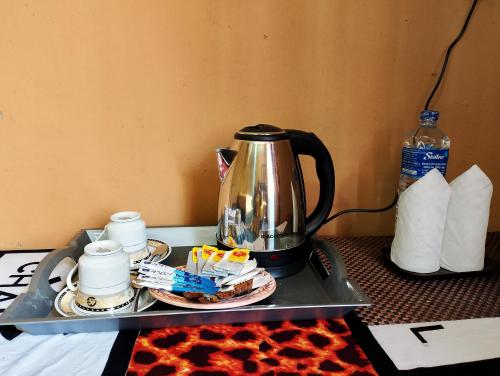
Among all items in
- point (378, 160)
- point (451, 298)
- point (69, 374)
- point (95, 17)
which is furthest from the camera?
point (378, 160)

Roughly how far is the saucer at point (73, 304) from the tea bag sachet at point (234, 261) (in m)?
0.11

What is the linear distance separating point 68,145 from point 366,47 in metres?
0.63

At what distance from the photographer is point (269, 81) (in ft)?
2.41

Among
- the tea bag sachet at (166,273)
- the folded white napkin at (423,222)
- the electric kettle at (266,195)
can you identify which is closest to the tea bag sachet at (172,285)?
the tea bag sachet at (166,273)

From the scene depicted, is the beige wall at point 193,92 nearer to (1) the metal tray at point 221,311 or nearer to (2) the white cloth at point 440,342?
(1) the metal tray at point 221,311

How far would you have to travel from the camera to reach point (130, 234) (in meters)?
0.61

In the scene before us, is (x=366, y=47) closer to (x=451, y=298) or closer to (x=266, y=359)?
(x=451, y=298)

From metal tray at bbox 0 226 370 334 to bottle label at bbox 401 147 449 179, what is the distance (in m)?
0.21

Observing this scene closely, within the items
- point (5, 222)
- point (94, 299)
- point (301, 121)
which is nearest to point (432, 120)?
point (301, 121)

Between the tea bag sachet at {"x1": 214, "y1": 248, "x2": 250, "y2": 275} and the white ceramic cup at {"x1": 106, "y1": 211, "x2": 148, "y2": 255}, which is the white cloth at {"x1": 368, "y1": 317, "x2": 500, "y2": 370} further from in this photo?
the white ceramic cup at {"x1": 106, "y1": 211, "x2": 148, "y2": 255}

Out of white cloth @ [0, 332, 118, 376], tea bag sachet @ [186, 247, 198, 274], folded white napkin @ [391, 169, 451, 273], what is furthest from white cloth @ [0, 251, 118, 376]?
folded white napkin @ [391, 169, 451, 273]

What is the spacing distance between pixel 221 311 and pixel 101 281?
16cm

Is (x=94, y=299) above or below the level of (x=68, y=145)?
below

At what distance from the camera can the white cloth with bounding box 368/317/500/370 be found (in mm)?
421
